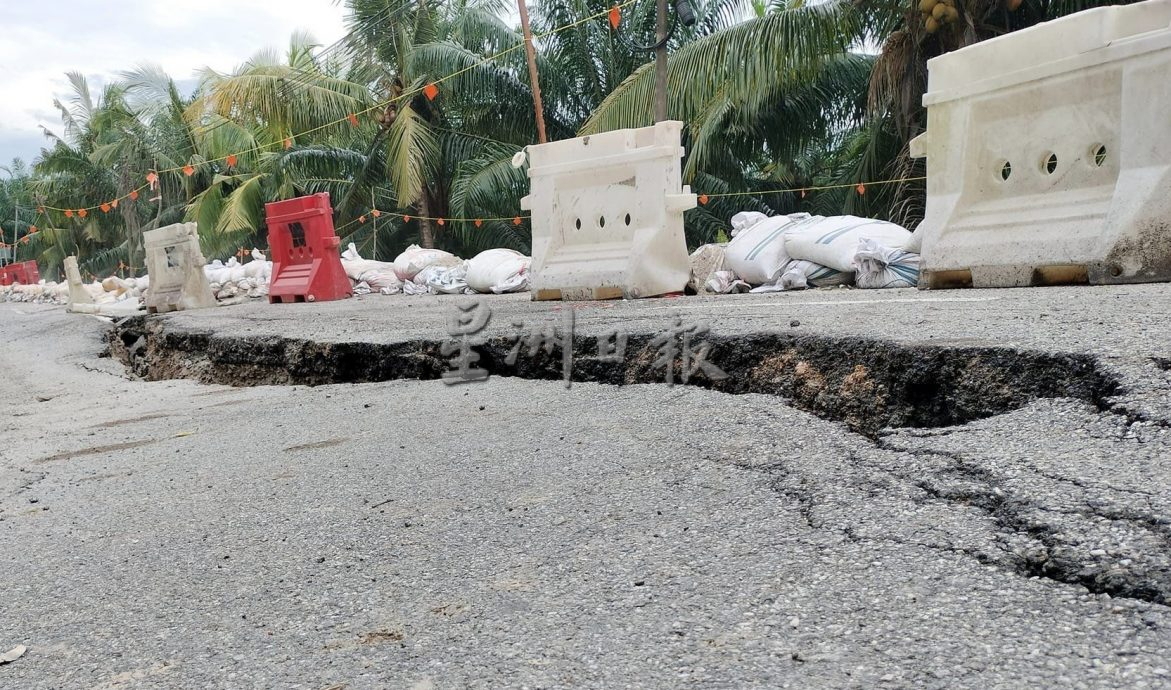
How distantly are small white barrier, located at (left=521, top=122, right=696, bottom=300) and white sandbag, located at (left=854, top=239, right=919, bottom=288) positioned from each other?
4.49 feet

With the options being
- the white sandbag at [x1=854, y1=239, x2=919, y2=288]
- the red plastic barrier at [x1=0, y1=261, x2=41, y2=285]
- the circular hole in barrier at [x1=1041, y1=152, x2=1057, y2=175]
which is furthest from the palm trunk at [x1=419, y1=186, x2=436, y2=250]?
the red plastic barrier at [x1=0, y1=261, x2=41, y2=285]

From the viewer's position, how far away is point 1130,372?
2465 millimetres

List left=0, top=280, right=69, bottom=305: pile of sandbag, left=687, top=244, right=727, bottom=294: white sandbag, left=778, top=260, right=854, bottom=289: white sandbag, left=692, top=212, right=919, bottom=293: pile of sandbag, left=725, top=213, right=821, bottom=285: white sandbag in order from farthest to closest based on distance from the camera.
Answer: left=0, top=280, right=69, bottom=305: pile of sandbag → left=687, top=244, right=727, bottom=294: white sandbag → left=725, top=213, right=821, bottom=285: white sandbag → left=778, top=260, right=854, bottom=289: white sandbag → left=692, top=212, right=919, bottom=293: pile of sandbag

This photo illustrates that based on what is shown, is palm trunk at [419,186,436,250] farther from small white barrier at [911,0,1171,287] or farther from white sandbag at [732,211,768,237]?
small white barrier at [911,0,1171,287]

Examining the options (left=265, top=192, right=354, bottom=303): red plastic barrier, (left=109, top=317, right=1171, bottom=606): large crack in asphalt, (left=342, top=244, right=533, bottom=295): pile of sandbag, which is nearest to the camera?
(left=109, top=317, right=1171, bottom=606): large crack in asphalt

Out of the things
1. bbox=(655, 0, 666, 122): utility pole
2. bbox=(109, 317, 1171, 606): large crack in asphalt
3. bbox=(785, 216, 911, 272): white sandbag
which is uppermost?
bbox=(655, 0, 666, 122): utility pole

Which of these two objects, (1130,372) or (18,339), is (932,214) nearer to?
(1130,372)

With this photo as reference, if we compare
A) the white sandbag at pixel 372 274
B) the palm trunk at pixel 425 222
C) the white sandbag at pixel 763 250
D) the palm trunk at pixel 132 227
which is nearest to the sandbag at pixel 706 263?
the white sandbag at pixel 763 250

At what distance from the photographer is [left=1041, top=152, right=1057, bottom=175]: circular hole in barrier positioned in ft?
17.5

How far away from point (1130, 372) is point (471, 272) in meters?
9.17

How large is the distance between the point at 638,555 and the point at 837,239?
5955 millimetres

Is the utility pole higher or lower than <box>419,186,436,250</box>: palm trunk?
higher

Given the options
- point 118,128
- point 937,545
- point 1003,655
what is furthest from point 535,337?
point 118,128

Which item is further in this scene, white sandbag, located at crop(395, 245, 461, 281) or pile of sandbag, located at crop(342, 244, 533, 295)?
white sandbag, located at crop(395, 245, 461, 281)
